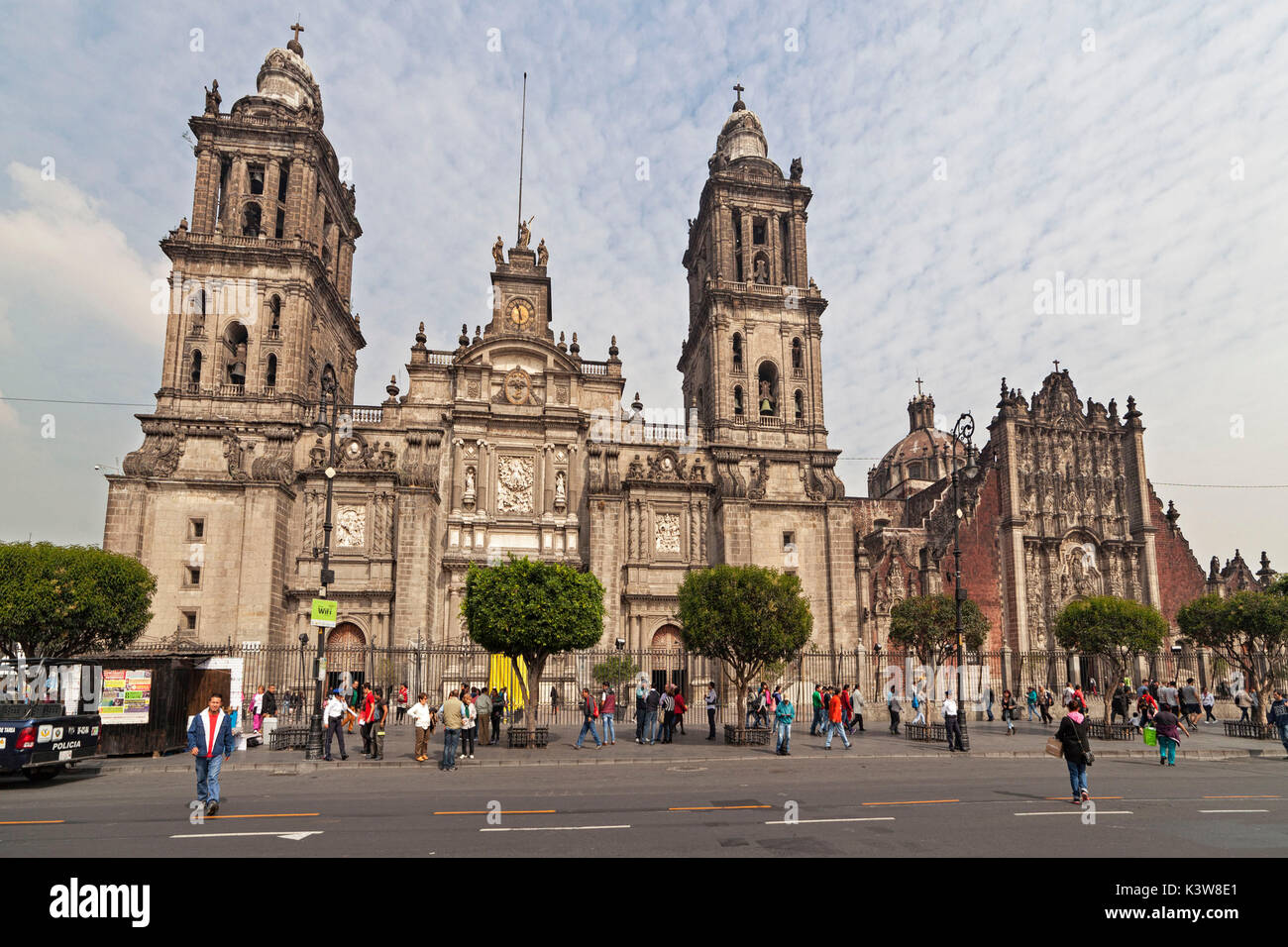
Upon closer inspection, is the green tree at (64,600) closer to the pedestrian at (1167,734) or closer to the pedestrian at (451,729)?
the pedestrian at (451,729)

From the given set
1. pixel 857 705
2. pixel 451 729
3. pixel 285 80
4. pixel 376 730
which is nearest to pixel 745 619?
pixel 857 705

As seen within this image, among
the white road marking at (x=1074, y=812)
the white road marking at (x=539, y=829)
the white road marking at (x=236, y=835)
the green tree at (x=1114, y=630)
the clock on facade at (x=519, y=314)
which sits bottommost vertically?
the white road marking at (x=1074, y=812)

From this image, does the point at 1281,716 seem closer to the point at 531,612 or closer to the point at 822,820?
the point at 822,820

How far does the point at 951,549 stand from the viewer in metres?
42.3

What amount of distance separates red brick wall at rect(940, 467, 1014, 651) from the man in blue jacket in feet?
118

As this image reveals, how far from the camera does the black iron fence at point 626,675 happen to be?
103ft

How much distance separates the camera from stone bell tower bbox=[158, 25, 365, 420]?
1489 inches

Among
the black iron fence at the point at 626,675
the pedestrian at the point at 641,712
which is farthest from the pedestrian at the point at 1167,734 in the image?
the pedestrian at the point at 641,712

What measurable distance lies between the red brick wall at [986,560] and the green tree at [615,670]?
59.9 ft

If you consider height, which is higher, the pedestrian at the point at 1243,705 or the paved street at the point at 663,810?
the paved street at the point at 663,810

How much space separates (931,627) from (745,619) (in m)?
13.7

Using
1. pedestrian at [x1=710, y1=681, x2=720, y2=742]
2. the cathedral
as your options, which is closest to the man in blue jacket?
pedestrian at [x1=710, y1=681, x2=720, y2=742]

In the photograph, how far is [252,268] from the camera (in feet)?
128
